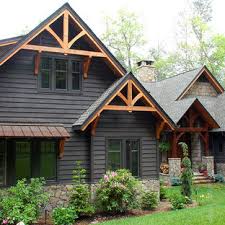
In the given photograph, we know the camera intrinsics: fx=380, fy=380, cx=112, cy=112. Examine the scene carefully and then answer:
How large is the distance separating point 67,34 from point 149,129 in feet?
16.6

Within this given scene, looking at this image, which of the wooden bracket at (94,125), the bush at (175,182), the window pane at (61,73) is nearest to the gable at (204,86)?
the bush at (175,182)

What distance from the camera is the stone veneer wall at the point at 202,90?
2717 centimetres

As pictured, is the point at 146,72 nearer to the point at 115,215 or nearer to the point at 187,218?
the point at 115,215

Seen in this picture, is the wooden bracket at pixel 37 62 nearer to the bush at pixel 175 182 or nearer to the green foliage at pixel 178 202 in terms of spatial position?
the green foliage at pixel 178 202

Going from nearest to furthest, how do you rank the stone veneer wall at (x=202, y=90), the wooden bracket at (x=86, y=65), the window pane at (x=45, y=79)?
1. the window pane at (x=45, y=79)
2. the wooden bracket at (x=86, y=65)
3. the stone veneer wall at (x=202, y=90)

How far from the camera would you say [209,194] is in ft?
56.8

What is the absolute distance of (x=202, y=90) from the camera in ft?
90.8

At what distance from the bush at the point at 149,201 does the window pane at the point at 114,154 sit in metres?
1.58

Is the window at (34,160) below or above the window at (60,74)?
below

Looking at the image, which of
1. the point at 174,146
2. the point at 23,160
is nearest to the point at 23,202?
the point at 23,160

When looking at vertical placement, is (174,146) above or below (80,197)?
above

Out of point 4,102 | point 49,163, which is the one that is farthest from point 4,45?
point 49,163

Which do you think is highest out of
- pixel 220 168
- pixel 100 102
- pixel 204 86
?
pixel 204 86

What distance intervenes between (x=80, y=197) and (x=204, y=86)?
17.4 m
